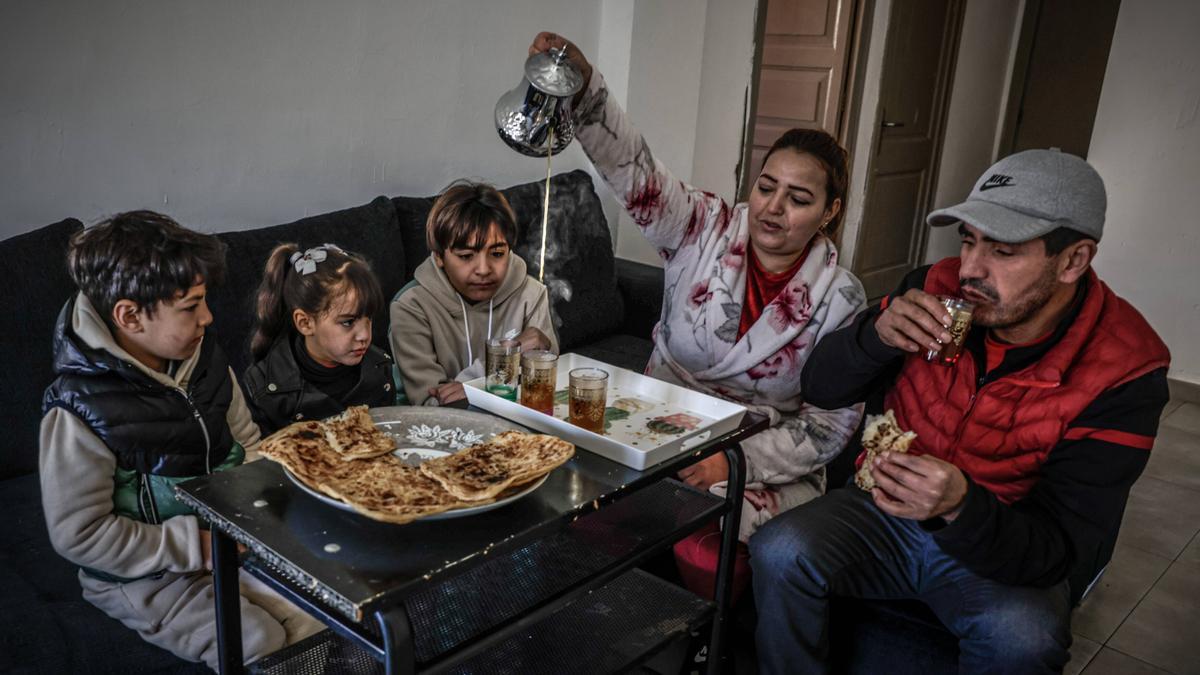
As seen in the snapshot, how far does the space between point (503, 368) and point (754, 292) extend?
0.73 m

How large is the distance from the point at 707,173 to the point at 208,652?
2.97m

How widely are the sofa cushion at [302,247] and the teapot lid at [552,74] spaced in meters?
0.71

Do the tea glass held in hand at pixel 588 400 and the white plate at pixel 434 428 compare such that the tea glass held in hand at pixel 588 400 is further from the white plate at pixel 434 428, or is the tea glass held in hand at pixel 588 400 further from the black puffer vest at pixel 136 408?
the black puffer vest at pixel 136 408

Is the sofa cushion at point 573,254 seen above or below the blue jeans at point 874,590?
above

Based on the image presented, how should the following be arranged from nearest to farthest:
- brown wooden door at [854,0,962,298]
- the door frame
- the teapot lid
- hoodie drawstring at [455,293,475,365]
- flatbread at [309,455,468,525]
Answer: flatbread at [309,455,468,525]
the teapot lid
hoodie drawstring at [455,293,475,365]
the door frame
brown wooden door at [854,0,962,298]

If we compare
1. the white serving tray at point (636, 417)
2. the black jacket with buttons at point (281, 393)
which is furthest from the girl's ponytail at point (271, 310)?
the white serving tray at point (636, 417)

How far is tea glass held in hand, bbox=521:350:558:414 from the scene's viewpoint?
1.45 m

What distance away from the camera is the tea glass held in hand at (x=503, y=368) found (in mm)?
1552

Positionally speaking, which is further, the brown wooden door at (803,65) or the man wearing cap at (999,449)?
the brown wooden door at (803,65)

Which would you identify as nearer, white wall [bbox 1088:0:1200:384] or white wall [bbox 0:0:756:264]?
white wall [bbox 0:0:756:264]

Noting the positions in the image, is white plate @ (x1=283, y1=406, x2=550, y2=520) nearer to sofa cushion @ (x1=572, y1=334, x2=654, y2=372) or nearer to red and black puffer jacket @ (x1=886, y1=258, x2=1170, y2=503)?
red and black puffer jacket @ (x1=886, y1=258, x2=1170, y2=503)

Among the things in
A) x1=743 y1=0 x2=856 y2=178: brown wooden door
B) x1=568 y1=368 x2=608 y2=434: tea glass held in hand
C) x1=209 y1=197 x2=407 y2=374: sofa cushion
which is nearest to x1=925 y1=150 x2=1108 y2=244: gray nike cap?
x1=568 y1=368 x2=608 y2=434: tea glass held in hand

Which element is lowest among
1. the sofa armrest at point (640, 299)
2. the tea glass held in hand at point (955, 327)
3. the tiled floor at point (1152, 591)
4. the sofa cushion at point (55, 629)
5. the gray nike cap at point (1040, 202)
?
the tiled floor at point (1152, 591)

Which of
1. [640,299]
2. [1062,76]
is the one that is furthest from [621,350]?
[1062,76]
